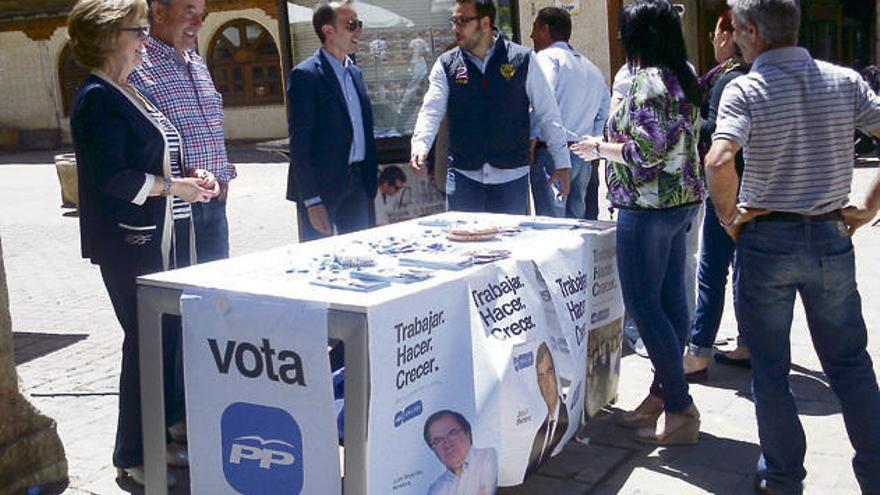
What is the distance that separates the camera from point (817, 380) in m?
4.88

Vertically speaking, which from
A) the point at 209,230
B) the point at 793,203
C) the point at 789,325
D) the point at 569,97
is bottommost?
the point at 789,325

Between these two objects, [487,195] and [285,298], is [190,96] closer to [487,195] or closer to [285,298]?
[285,298]

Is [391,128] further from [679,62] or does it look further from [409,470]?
[409,470]

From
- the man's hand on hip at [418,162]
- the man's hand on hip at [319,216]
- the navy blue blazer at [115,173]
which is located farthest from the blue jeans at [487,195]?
the navy blue blazer at [115,173]

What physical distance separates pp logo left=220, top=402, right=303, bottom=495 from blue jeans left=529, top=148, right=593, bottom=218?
3283mm

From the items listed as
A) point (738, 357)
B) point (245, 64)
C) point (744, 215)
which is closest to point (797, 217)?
point (744, 215)

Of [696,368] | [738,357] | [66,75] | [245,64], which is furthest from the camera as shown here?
[66,75]

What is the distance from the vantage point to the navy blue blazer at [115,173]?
3.74 meters

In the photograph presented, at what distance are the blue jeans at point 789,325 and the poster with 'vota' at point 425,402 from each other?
936 millimetres

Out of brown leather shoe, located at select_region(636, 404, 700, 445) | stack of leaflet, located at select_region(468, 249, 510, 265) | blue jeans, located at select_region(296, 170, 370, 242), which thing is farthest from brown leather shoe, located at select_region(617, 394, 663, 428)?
blue jeans, located at select_region(296, 170, 370, 242)

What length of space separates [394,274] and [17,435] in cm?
170

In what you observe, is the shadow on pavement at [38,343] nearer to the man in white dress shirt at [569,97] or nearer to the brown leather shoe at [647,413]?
the man in white dress shirt at [569,97]

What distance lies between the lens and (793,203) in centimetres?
333

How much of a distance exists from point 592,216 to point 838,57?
11.9m
